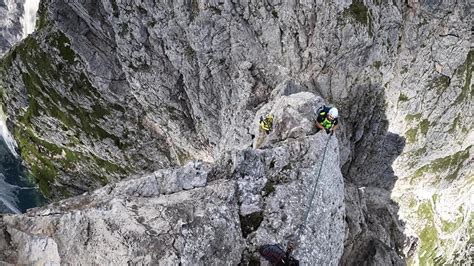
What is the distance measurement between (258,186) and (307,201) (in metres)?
3.48

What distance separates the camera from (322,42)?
142ft

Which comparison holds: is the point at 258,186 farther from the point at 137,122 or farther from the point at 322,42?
the point at 137,122

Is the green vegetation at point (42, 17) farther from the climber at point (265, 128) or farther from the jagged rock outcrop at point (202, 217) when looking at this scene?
the jagged rock outcrop at point (202, 217)

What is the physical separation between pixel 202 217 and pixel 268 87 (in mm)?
29004

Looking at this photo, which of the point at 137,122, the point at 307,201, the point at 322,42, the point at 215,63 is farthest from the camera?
the point at 137,122

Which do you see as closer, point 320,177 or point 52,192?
point 320,177

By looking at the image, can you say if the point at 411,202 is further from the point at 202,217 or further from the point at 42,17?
the point at 42,17

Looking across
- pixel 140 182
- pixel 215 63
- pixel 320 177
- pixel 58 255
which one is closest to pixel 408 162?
pixel 215 63

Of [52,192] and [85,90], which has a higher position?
[85,90]

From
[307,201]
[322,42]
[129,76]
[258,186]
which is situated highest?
[129,76]

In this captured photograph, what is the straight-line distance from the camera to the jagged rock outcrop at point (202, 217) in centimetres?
2014

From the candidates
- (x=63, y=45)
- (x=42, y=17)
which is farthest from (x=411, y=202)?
(x=42, y=17)

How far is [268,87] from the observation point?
48.2m

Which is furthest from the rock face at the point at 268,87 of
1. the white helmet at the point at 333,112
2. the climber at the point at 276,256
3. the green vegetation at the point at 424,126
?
the white helmet at the point at 333,112
